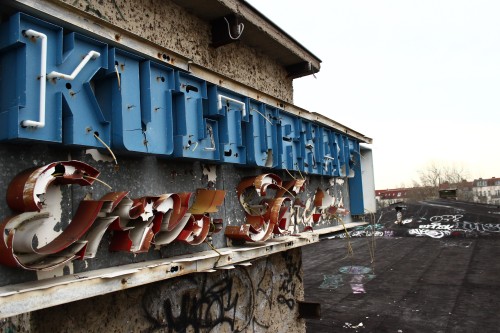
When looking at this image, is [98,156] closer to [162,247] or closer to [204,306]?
[162,247]

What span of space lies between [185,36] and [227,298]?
3.01 m

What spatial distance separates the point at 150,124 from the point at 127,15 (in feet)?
3.78

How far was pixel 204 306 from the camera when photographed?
418cm

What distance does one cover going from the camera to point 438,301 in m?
13.0

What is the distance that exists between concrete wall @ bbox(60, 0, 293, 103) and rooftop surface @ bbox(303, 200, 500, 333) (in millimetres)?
2990

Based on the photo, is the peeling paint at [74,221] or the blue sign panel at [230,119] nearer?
the peeling paint at [74,221]

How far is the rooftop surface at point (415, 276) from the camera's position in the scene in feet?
37.4

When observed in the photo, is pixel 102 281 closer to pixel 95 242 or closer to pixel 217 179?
pixel 95 242

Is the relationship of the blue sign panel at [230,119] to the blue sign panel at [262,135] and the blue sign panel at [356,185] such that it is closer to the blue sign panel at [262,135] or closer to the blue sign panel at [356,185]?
the blue sign panel at [262,135]

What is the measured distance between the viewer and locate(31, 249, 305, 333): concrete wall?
2.97m

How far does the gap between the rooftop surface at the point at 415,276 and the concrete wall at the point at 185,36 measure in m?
2.99

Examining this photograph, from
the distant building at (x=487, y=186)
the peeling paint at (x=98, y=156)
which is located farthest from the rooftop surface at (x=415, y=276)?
the distant building at (x=487, y=186)

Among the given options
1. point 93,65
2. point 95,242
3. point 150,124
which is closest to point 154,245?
point 95,242

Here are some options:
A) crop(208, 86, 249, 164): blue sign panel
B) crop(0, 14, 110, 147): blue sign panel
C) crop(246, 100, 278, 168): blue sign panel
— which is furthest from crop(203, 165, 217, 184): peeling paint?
crop(0, 14, 110, 147): blue sign panel
